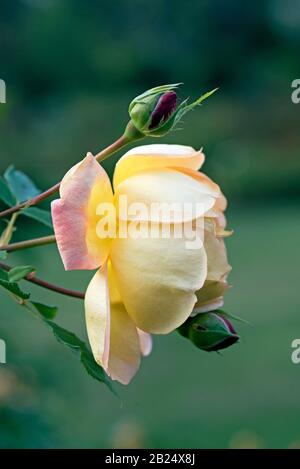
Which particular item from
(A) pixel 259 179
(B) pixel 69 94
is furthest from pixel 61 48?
(A) pixel 259 179

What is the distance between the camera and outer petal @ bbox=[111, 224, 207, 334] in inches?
22.3

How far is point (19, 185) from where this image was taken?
0.80 metres

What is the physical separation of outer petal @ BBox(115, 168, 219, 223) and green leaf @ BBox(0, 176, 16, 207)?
199 mm

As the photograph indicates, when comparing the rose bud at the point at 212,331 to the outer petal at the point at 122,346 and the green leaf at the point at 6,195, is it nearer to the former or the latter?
the outer petal at the point at 122,346

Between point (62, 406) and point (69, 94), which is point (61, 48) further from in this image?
point (62, 406)

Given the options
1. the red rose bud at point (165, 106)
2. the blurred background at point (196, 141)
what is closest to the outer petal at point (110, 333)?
the red rose bud at point (165, 106)

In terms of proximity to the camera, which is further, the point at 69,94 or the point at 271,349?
the point at 69,94

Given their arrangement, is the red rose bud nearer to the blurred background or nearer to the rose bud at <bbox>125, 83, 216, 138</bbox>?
the rose bud at <bbox>125, 83, 216, 138</bbox>

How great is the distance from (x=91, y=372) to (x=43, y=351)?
65.6 inches

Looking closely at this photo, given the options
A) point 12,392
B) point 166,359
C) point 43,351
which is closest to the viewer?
point 12,392

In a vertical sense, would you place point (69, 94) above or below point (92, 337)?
above

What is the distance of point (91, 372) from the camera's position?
0.57 metres

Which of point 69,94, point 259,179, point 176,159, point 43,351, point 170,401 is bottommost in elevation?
point 176,159

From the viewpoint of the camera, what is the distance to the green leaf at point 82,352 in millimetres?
573
